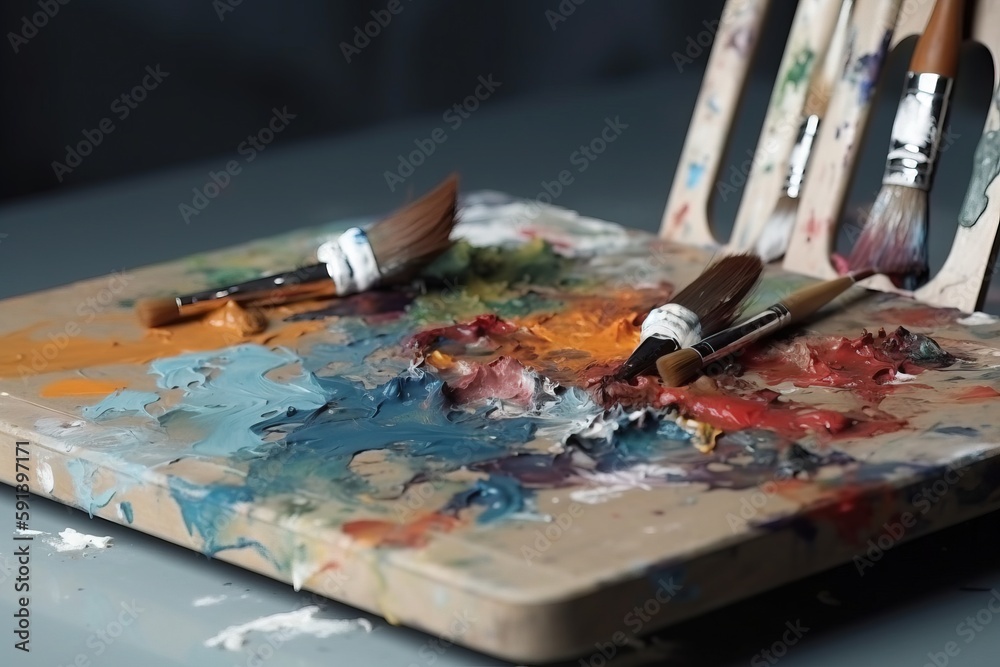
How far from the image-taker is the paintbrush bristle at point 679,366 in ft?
5.38

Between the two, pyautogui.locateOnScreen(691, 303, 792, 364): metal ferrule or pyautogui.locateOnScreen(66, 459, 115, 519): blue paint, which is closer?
pyautogui.locateOnScreen(66, 459, 115, 519): blue paint

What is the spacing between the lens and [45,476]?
1.55m

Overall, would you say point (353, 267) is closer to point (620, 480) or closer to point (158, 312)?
point (158, 312)

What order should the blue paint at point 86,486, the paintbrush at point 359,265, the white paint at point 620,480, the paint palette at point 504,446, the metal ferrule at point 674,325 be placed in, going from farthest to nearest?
the paintbrush at point 359,265 → the metal ferrule at point 674,325 → the blue paint at point 86,486 → the white paint at point 620,480 → the paint palette at point 504,446

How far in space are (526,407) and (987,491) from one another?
1.61 ft

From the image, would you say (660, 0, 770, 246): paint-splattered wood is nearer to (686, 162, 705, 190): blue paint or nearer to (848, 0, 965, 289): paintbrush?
(686, 162, 705, 190): blue paint

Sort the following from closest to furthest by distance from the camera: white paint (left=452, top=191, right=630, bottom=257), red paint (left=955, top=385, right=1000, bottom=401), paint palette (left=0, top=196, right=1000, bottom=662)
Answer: paint palette (left=0, top=196, right=1000, bottom=662) < red paint (left=955, top=385, right=1000, bottom=401) < white paint (left=452, top=191, right=630, bottom=257)

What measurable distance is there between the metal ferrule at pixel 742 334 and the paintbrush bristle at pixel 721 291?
3 cm

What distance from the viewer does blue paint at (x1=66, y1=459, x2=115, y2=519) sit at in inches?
59.1

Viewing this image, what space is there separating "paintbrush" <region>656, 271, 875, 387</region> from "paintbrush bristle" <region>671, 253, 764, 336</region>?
3 centimetres

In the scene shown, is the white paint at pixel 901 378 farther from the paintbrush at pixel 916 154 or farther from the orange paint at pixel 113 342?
the orange paint at pixel 113 342

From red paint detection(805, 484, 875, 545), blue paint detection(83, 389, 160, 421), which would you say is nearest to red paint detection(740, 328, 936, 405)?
red paint detection(805, 484, 875, 545)

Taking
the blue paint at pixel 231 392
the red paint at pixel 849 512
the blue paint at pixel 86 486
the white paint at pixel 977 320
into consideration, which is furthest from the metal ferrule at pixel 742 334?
the blue paint at pixel 86 486

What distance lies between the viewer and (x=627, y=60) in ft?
14.7
